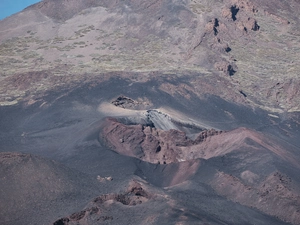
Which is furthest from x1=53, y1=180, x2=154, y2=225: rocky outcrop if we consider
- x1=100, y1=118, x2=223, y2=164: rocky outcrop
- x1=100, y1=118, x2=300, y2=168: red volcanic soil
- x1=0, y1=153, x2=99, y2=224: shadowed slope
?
x1=100, y1=118, x2=300, y2=168: red volcanic soil

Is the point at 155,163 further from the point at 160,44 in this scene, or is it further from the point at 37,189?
the point at 160,44

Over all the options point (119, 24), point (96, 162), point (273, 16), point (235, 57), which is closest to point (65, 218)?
point (96, 162)

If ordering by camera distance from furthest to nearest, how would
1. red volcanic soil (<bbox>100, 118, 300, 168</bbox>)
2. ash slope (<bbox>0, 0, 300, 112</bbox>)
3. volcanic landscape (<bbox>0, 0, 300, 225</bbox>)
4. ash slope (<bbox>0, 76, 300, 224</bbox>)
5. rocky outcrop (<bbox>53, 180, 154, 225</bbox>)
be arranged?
ash slope (<bbox>0, 0, 300, 112</bbox>)
red volcanic soil (<bbox>100, 118, 300, 168</bbox>)
volcanic landscape (<bbox>0, 0, 300, 225</bbox>)
ash slope (<bbox>0, 76, 300, 224</bbox>)
rocky outcrop (<bbox>53, 180, 154, 225</bbox>)

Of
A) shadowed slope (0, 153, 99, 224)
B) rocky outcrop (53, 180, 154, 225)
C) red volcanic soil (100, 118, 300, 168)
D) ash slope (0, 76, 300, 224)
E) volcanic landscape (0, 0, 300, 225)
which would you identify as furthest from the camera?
red volcanic soil (100, 118, 300, 168)

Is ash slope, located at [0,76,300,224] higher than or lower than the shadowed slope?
lower

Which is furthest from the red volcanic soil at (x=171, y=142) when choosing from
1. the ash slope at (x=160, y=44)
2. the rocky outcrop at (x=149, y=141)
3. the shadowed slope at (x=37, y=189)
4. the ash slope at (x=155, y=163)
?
the ash slope at (x=160, y=44)

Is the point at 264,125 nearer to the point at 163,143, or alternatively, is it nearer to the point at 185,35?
the point at 163,143

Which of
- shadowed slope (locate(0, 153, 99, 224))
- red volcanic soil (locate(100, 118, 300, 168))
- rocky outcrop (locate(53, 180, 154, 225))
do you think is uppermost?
shadowed slope (locate(0, 153, 99, 224))

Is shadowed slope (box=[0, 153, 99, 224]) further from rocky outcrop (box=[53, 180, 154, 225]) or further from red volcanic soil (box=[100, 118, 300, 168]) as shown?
red volcanic soil (box=[100, 118, 300, 168])

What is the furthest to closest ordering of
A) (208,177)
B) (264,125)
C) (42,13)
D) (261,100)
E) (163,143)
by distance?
(42,13)
(261,100)
(264,125)
(163,143)
(208,177)
